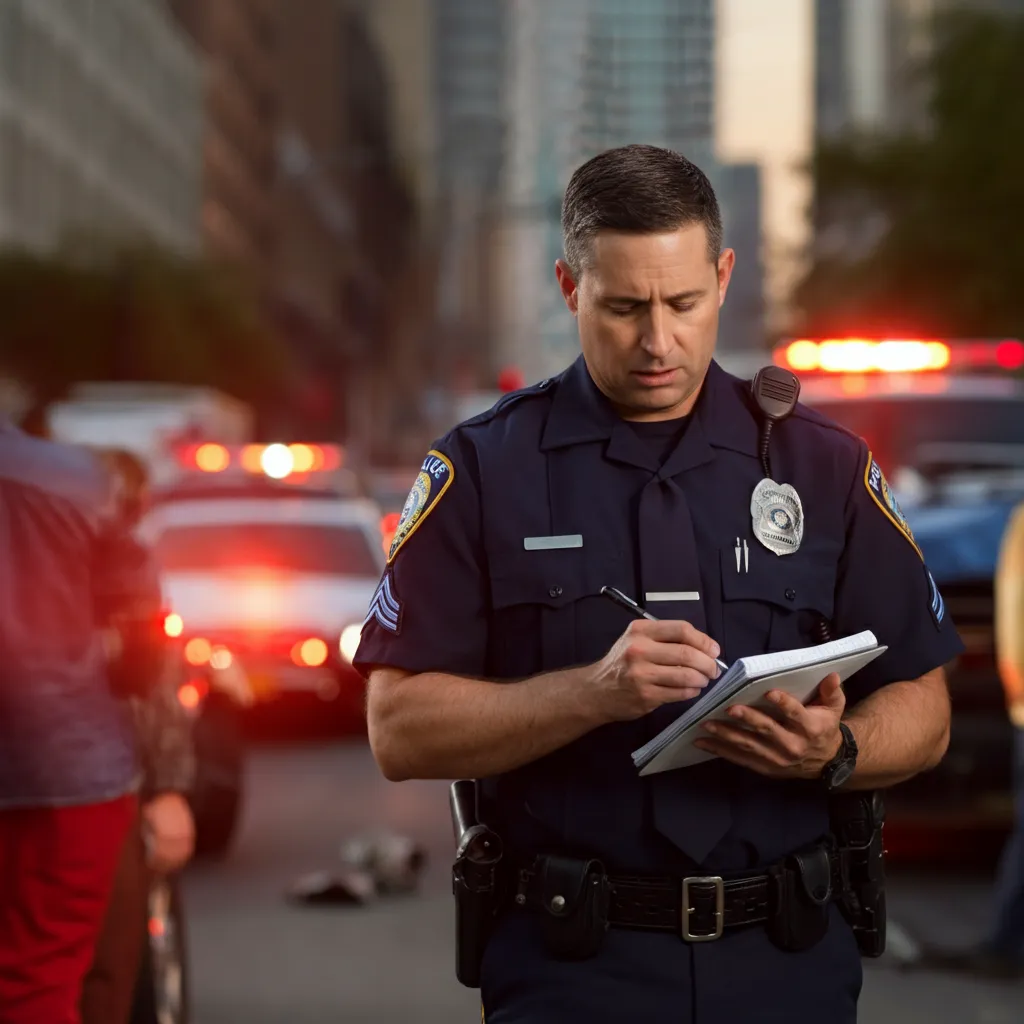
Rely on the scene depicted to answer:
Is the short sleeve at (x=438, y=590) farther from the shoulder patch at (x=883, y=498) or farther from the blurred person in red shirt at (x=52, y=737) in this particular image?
the blurred person in red shirt at (x=52, y=737)

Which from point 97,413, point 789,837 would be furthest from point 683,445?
point 97,413

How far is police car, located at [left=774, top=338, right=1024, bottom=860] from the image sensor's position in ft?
29.8

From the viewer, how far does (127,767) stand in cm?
451

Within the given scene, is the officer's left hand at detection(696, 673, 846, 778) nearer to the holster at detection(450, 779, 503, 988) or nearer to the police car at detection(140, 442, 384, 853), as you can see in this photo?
the holster at detection(450, 779, 503, 988)

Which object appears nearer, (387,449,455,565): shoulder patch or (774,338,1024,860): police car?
(387,449,455,565): shoulder patch

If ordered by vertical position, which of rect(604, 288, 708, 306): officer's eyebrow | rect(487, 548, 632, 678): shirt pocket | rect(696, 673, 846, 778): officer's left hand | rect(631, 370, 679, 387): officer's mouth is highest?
rect(604, 288, 708, 306): officer's eyebrow

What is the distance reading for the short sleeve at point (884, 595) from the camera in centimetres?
333

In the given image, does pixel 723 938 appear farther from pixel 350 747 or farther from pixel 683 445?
pixel 350 747

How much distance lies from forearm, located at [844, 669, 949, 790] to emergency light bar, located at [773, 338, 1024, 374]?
8580mm

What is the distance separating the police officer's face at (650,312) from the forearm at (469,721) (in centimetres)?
45

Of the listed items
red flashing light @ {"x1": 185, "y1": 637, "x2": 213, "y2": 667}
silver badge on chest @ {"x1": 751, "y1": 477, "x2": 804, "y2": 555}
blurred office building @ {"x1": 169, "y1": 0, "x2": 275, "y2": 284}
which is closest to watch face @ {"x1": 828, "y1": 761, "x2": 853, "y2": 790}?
silver badge on chest @ {"x1": 751, "y1": 477, "x2": 804, "y2": 555}

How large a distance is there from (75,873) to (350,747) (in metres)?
10.2

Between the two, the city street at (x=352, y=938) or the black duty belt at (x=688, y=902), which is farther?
the city street at (x=352, y=938)

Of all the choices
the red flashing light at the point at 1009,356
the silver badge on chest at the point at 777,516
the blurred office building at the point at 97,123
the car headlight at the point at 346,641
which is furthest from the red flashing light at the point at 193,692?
the blurred office building at the point at 97,123
